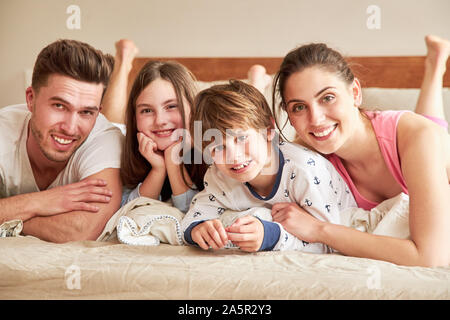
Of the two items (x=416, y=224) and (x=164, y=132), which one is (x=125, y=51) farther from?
(x=416, y=224)

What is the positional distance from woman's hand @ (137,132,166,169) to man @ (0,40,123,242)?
8cm

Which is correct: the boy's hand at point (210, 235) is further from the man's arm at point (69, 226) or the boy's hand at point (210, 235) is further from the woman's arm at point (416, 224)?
the man's arm at point (69, 226)

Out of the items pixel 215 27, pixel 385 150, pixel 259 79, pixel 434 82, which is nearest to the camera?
pixel 385 150

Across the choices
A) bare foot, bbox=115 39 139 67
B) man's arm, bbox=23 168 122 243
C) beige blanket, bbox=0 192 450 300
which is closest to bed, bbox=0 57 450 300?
beige blanket, bbox=0 192 450 300

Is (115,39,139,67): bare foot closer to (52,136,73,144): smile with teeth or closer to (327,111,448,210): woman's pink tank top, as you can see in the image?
(52,136,73,144): smile with teeth

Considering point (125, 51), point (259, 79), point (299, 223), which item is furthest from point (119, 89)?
point (299, 223)

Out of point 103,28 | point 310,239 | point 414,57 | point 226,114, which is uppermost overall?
point 103,28

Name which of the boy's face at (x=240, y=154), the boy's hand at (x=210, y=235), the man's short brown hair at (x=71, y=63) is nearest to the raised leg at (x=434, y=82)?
the boy's face at (x=240, y=154)

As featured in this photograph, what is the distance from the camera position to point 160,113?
4.60 ft

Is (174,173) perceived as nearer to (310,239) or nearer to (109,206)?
(109,206)

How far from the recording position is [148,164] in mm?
1480

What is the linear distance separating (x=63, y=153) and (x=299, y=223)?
75 centimetres

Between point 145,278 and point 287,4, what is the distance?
188 cm
